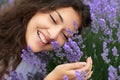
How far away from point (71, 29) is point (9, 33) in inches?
18.0

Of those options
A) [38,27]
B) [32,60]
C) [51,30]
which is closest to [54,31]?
[51,30]

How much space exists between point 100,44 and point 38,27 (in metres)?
0.64

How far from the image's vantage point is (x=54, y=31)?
2.00m

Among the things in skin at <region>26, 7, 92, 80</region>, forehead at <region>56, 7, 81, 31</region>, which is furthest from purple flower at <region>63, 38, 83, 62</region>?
forehead at <region>56, 7, 81, 31</region>

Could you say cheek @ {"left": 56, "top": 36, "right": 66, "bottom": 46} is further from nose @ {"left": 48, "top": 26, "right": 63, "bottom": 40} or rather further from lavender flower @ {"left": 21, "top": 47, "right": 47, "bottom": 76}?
lavender flower @ {"left": 21, "top": 47, "right": 47, "bottom": 76}

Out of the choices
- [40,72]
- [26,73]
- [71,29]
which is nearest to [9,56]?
[26,73]

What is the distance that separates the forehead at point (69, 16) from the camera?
6.96ft

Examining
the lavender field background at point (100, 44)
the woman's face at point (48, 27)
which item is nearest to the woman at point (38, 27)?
the woman's face at point (48, 27)

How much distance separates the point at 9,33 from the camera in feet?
7.81

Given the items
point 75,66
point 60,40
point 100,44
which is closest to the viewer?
point 75,66

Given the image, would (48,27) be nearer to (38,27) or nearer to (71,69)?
(38,27)

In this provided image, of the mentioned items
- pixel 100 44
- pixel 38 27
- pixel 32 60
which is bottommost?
pixel 100 44

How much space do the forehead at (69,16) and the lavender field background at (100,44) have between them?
11 centimetres

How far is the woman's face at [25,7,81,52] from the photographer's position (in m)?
2.02
